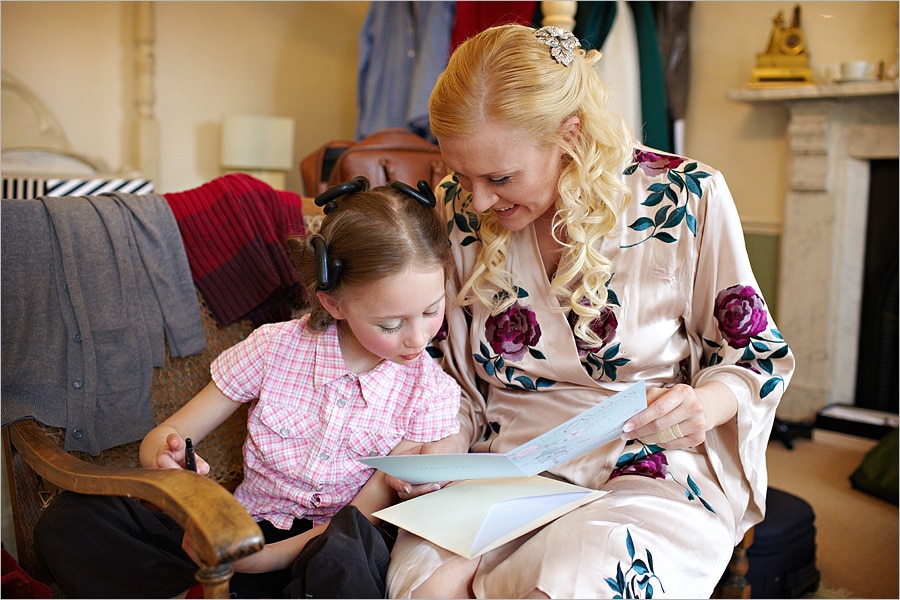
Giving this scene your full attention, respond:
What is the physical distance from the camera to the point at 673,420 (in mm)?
1154

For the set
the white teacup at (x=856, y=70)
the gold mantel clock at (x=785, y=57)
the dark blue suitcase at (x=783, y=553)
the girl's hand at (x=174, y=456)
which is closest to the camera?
the girl's hand at (x=174, y=456)

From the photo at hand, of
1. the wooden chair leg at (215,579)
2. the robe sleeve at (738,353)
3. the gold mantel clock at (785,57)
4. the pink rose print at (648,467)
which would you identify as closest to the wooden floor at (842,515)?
the robe sleeve at (738,353)

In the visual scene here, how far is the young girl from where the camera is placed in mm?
1170

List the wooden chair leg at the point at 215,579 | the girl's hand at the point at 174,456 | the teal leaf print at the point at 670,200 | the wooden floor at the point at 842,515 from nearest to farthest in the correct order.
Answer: the wooden chair leg at the point at 215,579 < the girl's hand at the point at 174,456 < the teal leaf print at the point at 670,200 < the wooden floor at the point at 842,515

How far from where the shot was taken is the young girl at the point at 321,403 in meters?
1.17

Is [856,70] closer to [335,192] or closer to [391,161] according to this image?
[391,161]

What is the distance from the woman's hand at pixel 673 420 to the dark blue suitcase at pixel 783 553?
0.83 metres

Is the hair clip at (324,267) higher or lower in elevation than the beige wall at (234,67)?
lower

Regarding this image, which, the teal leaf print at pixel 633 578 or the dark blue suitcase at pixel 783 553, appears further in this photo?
the dark blue suitcase at pixel 783 553

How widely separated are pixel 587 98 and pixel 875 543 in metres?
1.74

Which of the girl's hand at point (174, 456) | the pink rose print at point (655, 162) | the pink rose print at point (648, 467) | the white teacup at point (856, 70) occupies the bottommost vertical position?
the pink rose print at point (648, 467)

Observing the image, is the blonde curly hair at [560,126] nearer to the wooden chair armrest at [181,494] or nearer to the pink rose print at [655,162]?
the pink rose print at [655,162]

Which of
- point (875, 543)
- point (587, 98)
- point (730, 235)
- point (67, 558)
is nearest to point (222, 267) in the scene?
point (67, 558)

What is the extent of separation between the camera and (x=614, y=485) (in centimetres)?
126
